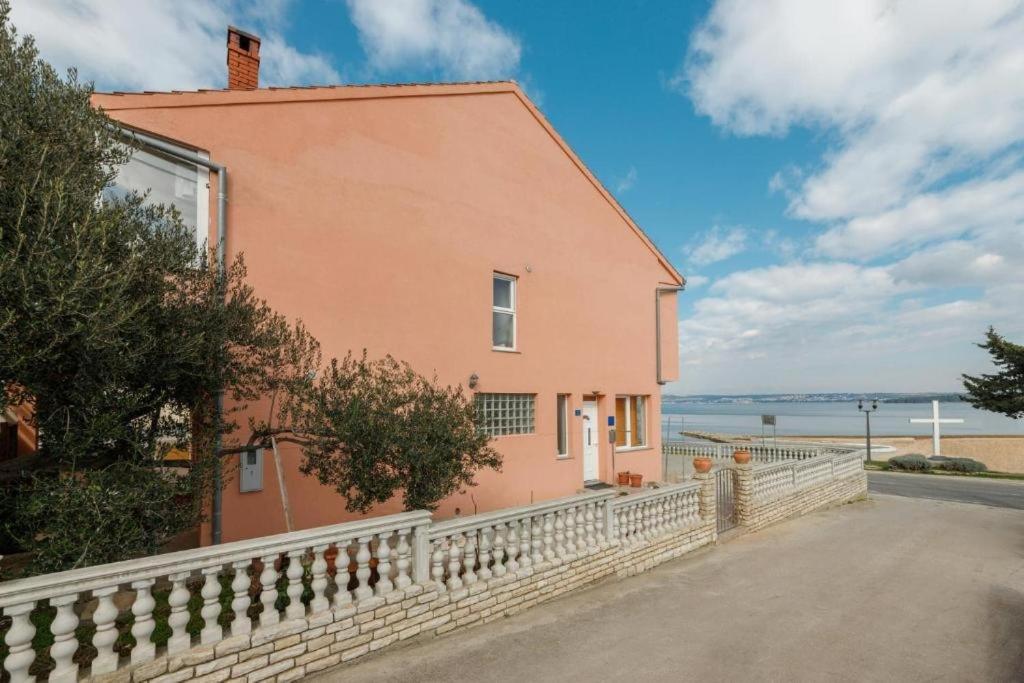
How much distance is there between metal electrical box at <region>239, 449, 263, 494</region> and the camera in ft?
26.0

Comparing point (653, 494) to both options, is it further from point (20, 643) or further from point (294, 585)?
point (20, 643)

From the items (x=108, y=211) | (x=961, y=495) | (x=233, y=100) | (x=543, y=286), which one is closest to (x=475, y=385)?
(x=543, y=286)

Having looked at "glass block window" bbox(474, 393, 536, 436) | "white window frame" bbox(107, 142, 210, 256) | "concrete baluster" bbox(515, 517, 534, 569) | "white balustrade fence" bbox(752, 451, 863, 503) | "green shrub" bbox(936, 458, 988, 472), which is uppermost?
"white window frame" bbox(107, 142, 210, 256)

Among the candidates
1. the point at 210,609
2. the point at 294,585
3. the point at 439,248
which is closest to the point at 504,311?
the point at 439,248

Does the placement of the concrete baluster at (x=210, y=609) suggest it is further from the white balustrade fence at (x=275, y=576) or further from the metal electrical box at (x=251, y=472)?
the metal electrical box at (x=251, y=472)

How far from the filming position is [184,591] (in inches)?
162

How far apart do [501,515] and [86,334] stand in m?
4.62

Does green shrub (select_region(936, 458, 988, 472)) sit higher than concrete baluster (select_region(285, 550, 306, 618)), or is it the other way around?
concrete baluster (select_region(285, 550, 306, 618))

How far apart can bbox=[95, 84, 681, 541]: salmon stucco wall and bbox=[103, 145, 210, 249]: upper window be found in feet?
0.87

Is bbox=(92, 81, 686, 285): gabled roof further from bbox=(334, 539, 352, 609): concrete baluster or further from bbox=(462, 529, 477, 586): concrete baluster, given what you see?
bbox=(462, 529, 477, 586): concrete baluster

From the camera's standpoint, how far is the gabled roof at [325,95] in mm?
7527

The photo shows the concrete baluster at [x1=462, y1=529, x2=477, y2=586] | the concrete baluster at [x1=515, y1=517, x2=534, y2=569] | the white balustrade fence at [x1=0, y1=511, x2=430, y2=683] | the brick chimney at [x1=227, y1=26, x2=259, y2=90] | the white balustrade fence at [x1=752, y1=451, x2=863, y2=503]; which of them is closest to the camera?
the white balustrade fence at [x1=0, y1=511, x2=430, y2=683]

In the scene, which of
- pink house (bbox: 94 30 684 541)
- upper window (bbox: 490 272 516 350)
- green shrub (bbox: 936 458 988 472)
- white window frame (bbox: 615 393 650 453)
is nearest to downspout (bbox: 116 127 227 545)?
pink house (bbox: 94 30 684 541)

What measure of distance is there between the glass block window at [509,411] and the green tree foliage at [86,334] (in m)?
6.63
